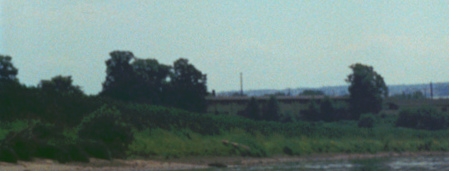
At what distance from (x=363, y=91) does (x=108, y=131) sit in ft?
277

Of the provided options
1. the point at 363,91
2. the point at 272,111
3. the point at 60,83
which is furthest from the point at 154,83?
the point at 363,91

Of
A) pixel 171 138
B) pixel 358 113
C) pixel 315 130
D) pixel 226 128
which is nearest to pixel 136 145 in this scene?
pixel 171 138

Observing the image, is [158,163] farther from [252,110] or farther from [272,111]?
[272,111]

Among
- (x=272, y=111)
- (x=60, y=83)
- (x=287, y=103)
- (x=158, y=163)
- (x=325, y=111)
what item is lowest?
(x=158, y=163)

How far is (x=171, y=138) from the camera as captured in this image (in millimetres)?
66875

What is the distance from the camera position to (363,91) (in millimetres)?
133125

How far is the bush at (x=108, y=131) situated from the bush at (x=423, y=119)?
237ft

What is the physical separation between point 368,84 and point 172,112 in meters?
63.4

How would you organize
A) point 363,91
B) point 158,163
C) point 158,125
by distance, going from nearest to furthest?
1. point 158,163
2. point 158,125
3. point 363,91

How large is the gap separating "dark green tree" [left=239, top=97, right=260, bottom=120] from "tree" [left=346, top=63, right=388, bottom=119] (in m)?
17.8

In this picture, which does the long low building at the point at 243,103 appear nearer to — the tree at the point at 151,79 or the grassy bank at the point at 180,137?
the tree at the point at 151,79

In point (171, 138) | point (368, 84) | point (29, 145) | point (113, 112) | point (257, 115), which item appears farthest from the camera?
point (368, 84)

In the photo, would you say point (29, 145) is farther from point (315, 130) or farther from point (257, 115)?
point (257, 115)

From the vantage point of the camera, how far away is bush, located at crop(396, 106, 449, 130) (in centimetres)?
11869
